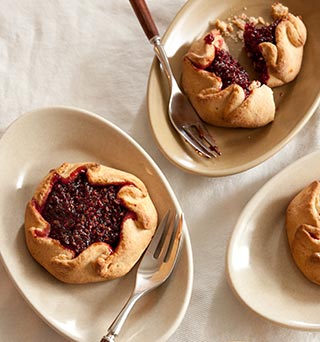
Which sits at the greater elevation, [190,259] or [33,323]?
[190,259]

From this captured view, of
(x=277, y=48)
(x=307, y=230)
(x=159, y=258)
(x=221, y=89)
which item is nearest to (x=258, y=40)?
(x=277, y=48)

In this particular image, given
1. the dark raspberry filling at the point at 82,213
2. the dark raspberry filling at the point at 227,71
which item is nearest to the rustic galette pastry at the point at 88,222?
the dark raspberry filling at the point at 82,213

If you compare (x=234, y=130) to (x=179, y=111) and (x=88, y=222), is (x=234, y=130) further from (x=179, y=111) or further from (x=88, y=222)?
(x=88, y=222)

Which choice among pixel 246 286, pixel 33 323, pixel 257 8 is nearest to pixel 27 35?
pixel 257 8

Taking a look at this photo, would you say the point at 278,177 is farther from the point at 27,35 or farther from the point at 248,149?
the point at 27,35

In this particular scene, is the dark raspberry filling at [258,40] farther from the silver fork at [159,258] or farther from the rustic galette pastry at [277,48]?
the silver fork at [159,258]

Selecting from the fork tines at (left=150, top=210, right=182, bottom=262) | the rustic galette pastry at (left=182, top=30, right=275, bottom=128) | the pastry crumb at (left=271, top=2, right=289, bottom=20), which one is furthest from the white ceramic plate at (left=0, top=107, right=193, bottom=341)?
the pastry crumb at (left=271, top=2, right=289, bottom=20)

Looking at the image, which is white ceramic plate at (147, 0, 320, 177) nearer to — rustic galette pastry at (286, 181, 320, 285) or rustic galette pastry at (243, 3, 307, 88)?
rustic galette pastry at (243, 3, 307, 88)
